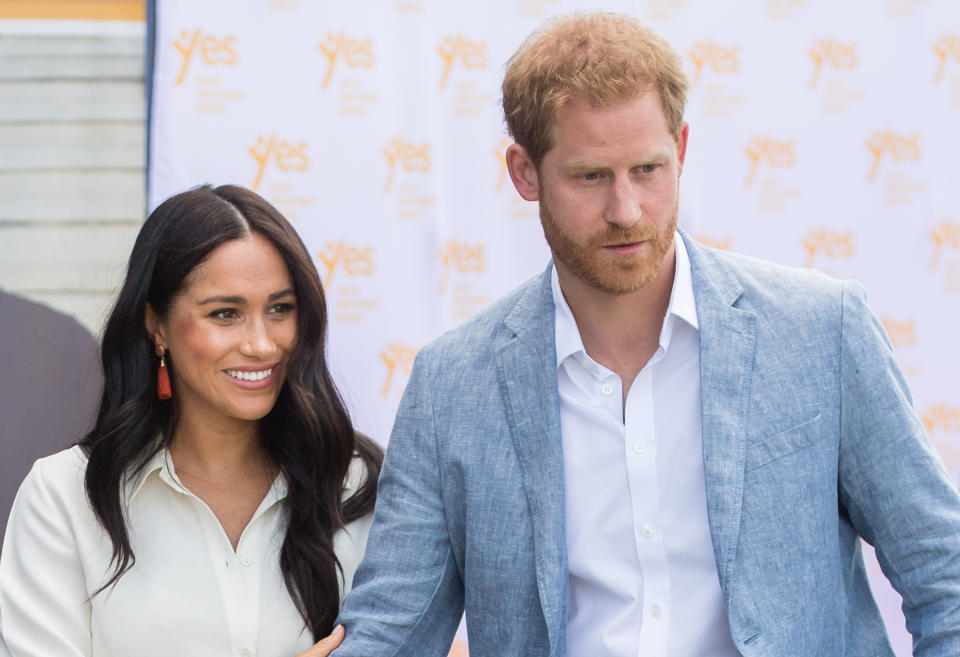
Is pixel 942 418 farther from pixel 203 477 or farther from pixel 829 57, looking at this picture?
pixel 203 477

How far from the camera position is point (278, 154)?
10.1ft

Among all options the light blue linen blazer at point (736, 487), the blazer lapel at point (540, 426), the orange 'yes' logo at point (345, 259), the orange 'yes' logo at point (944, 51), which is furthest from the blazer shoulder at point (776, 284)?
the orange 'yes' logo at point (944, 51)

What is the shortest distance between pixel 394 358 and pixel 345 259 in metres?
0.30

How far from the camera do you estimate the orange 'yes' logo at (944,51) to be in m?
3.21

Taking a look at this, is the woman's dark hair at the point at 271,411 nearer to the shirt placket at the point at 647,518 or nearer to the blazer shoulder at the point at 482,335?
the blazer shoulder at the point at 482,335

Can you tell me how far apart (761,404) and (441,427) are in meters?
0.59

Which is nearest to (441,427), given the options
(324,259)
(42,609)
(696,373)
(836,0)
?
(696,373)

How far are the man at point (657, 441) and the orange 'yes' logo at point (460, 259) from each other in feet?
3.40

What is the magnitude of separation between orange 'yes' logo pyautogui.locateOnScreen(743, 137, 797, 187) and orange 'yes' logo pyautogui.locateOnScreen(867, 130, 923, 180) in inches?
8.8

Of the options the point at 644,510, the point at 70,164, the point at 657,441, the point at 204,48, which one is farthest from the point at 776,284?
the point at 70,164

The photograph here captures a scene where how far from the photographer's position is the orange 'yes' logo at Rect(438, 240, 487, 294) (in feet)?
10.3

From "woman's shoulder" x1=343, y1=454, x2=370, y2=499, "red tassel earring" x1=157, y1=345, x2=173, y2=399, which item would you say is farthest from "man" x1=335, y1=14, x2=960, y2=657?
"red tassel earring" x1=157, y1=345, x2=173, y2=399

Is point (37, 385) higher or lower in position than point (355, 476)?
lower

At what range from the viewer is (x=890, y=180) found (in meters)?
3.22
